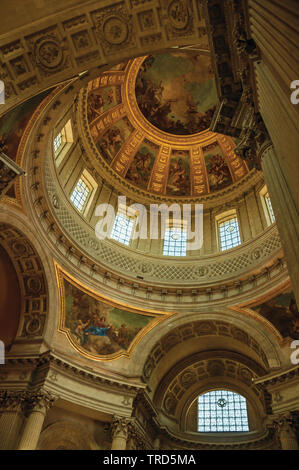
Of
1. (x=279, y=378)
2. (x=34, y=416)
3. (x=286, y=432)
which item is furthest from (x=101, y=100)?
(x=286, y=432)

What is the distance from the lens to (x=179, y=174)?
22828mm

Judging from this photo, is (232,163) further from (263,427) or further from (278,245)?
(263,427)

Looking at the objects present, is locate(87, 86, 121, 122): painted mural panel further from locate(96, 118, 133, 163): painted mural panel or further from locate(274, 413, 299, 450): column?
locate(274, 413, 299, 450): column

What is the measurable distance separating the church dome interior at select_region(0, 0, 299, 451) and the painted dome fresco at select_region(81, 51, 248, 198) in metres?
0.09

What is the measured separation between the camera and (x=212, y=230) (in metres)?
20.0

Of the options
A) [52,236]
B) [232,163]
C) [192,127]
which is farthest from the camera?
[192,127]

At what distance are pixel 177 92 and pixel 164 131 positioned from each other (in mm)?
2436

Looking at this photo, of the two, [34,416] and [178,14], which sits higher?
[178,14]

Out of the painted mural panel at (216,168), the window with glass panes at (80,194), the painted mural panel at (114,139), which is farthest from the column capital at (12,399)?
the painted mural panel at (216,168)

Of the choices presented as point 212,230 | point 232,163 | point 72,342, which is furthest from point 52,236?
point 232,163

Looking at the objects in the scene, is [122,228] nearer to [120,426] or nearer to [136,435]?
[120,426]

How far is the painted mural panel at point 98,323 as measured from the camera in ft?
50.1

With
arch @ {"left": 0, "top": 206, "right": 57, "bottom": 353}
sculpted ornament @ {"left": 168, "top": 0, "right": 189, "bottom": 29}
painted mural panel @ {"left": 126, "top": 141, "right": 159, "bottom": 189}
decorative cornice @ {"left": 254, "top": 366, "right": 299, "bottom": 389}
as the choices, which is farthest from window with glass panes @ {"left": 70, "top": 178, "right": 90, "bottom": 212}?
decorative cornice @ {"left": 254, "top": 366, "right": 299, "bottom": 389}
